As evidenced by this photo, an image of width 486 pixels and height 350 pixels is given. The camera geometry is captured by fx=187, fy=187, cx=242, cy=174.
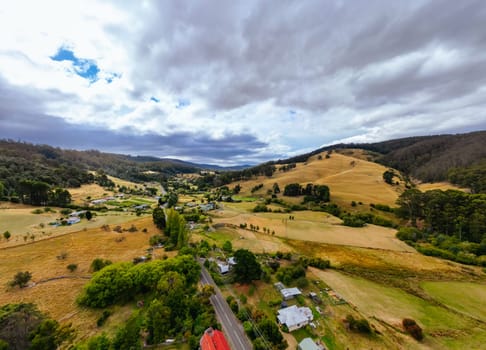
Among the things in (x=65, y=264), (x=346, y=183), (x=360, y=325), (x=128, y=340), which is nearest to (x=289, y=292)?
(x=360, y=325)

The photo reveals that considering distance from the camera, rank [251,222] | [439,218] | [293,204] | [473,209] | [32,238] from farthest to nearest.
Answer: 1. [293,204]
2. [251,222]
3. [439,218]
4. [473,209]
5. [32,238]

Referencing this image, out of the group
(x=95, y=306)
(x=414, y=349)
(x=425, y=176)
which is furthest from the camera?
(x=425, y=176)

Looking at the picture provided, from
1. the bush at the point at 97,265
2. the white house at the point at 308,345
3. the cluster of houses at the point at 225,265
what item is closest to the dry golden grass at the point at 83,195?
the bush at the point at 97,265

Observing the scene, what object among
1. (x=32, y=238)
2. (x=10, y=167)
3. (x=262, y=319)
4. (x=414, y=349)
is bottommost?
(x=414, y=349)

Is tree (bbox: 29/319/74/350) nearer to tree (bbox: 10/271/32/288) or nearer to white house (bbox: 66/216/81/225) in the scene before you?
tree (bbox: 10/271/32/288)

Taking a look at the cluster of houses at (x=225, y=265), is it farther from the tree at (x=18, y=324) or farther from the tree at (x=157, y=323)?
the tree at (x=18, y=324)

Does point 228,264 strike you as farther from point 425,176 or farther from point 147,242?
point 425,176

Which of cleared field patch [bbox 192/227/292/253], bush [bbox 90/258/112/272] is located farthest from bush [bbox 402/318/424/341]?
bush [bbox 90/258/112/272]

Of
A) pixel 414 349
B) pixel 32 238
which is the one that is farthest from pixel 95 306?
pixel 414 349
